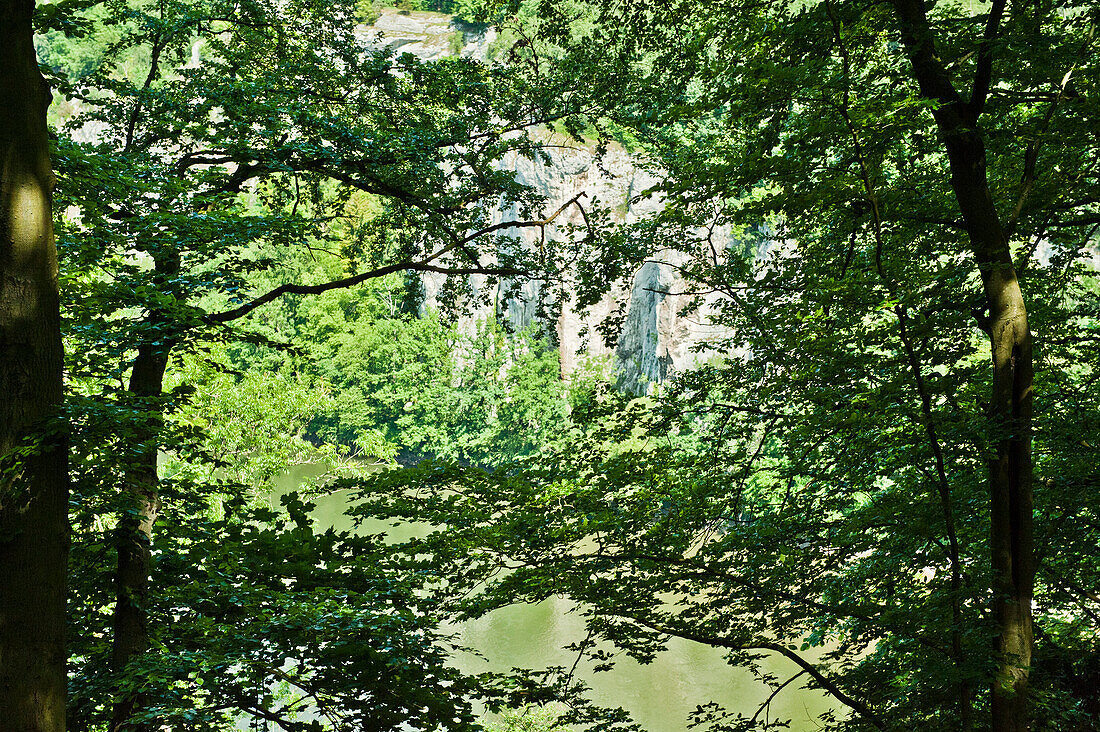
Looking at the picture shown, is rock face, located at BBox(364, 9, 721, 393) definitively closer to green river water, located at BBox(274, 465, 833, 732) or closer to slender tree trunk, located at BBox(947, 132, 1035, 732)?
green river water, located at BBox(274, 465, 833, 732)

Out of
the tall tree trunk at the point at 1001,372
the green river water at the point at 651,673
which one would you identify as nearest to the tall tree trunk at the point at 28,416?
the tall tree trunk at the point at 1001,372

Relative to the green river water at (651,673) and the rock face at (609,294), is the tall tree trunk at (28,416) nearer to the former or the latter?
the green river water at (651,673)

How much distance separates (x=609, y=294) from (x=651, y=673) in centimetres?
1678

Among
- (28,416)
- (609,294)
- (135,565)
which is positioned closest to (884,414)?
(28,416)

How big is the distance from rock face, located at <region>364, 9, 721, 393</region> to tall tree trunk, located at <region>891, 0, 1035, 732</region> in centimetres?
1884

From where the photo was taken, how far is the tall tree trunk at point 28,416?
8.95 feet

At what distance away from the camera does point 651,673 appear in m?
14.4

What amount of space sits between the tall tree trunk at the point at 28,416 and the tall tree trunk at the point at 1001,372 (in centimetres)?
412

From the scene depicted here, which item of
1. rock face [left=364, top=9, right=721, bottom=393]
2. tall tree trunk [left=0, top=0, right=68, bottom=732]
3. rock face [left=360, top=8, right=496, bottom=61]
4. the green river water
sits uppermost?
rock face [left=360, top=8, right=496, bottom=61]

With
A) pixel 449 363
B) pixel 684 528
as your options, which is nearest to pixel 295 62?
pixel 684 528

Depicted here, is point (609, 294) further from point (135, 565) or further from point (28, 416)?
point (28, 416)

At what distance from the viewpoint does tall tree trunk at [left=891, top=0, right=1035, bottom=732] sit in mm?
3773

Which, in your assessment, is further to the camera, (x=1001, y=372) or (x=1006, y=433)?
(x=1001, y=372)

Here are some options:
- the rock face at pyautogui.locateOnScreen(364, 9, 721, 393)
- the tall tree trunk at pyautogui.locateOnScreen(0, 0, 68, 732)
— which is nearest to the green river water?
the rock face at pyautogui.locateOnScreen(364, 9, 721, 393)
